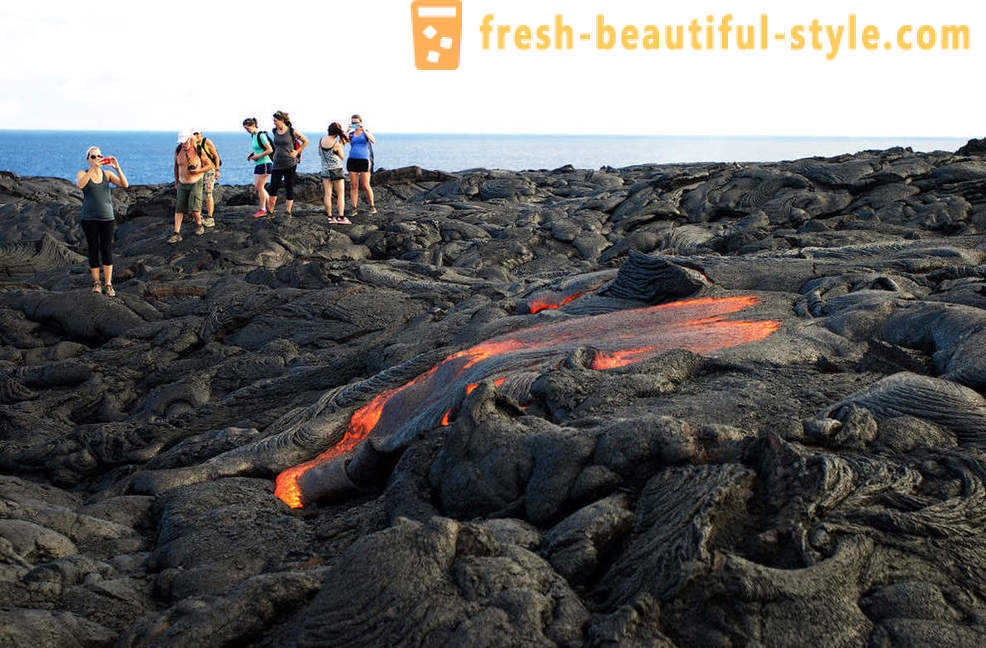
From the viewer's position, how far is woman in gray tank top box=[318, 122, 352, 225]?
59.7ft

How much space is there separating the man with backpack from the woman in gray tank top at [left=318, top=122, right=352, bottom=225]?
2380mm

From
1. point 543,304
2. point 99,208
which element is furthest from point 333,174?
point 543,304

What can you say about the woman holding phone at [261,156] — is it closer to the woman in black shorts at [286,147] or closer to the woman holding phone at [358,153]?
the woman in black shorts at [286,147]

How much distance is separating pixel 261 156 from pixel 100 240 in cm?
556

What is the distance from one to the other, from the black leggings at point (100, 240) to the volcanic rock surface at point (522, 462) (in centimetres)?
88

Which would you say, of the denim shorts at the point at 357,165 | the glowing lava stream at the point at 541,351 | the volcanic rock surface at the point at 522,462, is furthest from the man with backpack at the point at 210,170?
the glowing lava stream at the point at 541,351

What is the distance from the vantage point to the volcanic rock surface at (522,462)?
11.8 feet

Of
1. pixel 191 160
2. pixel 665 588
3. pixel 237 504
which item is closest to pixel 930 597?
pixel 665 588

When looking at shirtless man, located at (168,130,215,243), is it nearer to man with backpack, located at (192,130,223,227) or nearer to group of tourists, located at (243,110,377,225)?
man with backpack, located at (192,130,223,227)

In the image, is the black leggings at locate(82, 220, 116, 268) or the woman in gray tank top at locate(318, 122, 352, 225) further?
the woman in gray tank top at locate(318, 122, 352, 225)

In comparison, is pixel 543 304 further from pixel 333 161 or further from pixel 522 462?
pixel 333 161

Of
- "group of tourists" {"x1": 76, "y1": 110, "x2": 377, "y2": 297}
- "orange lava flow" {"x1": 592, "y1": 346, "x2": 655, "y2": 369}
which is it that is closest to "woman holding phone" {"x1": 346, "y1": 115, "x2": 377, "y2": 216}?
"group of tourists" {"x1": 76, "y1": 110, "x2": 377, "y2": 297}

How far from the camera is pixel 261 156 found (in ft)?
59.7

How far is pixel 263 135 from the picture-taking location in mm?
17766
